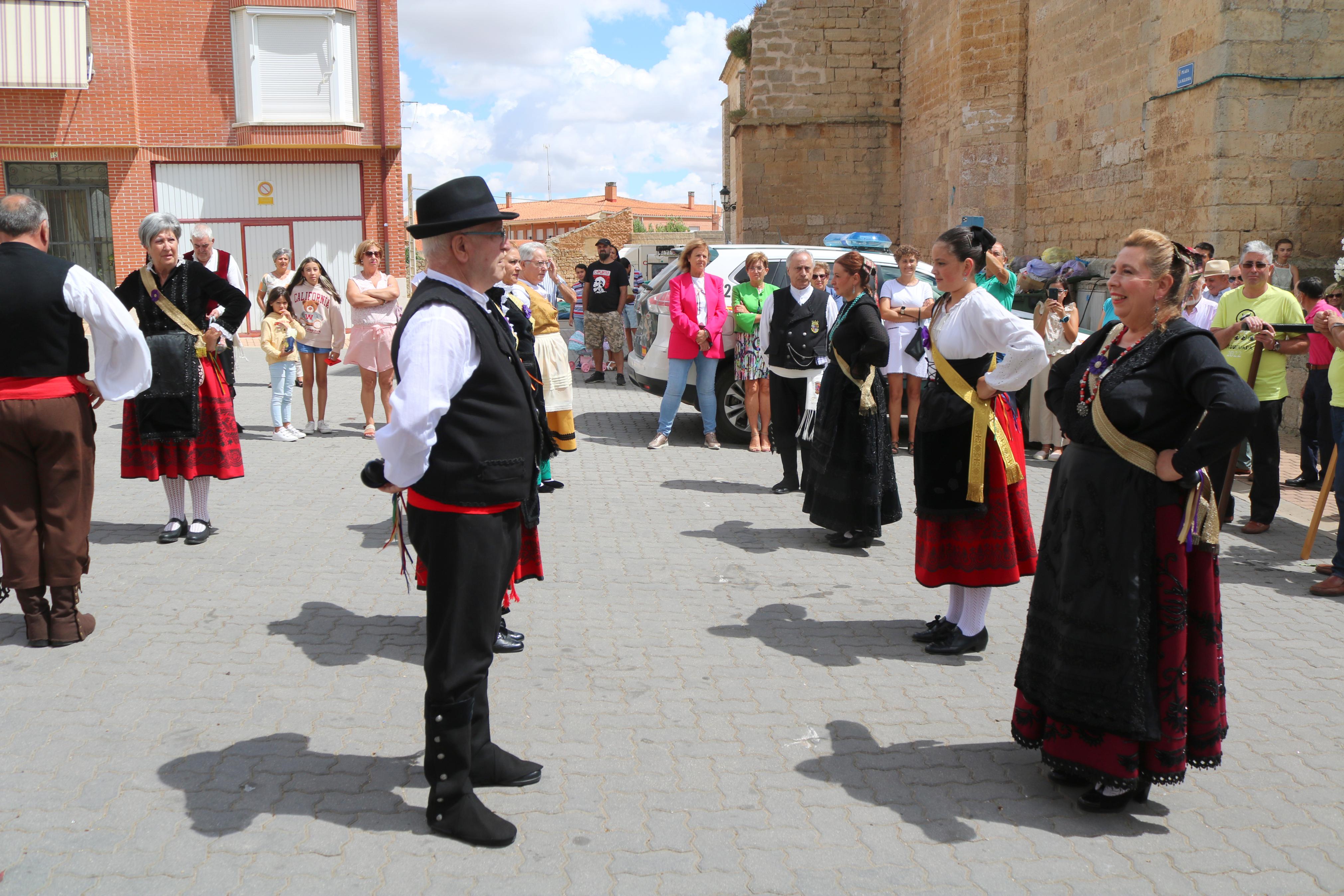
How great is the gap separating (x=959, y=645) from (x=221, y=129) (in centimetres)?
2237

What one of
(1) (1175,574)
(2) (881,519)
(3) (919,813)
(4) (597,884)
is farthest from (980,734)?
(2) (881,519)

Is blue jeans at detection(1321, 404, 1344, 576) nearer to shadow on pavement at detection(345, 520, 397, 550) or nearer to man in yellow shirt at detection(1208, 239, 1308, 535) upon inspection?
man in yellow shirt at detection(1208, 239, 1308, 535)

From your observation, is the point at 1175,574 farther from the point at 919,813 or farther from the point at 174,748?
the point at 174,748

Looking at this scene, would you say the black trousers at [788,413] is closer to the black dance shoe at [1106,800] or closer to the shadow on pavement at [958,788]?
the shadow on pavement at [958,788]

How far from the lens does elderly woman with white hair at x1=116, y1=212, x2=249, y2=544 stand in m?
6.22

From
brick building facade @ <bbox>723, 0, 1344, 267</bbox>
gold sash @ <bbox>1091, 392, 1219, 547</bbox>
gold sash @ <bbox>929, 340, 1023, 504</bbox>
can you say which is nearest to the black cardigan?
gold sash @ <bbox>929, 340, 1023, 504</bbox>

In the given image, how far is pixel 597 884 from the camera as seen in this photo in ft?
9.96

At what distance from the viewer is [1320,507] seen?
21.1 ft

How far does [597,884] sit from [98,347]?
11.4 ft

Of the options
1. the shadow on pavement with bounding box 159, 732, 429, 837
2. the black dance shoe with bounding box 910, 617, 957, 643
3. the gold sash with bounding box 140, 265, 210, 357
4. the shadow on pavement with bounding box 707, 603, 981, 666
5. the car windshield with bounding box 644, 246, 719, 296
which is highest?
the car windshield with bounding box 644, 246, 719, 296

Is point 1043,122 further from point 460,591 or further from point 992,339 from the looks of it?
point 460,591

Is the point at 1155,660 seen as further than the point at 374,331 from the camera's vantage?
No

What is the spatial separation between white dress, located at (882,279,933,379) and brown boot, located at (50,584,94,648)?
6463 mm

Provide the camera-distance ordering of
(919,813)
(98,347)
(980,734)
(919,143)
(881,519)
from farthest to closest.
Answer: (919,143)
(881,519)
(98,347)
(980,734)
(919,813)
